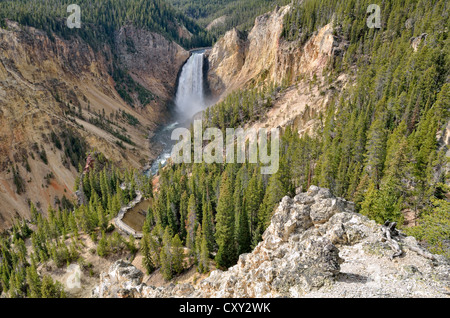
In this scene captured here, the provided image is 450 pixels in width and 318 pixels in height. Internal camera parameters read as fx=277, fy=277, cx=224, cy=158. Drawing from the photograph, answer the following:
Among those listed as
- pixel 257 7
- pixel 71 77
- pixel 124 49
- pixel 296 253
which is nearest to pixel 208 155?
pixel 296 253

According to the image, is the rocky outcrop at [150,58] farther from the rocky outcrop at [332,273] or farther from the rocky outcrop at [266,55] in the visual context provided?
the rocky outcrop at [332,273]

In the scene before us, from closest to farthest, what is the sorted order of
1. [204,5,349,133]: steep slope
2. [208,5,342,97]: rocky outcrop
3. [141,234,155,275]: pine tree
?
[141,234,155,275]: pine tree
[204,5,349,133]: steep slope
[208,5,342,97]: rocky outcrop

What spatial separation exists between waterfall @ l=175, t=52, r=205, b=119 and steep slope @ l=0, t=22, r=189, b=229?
29.8 ft

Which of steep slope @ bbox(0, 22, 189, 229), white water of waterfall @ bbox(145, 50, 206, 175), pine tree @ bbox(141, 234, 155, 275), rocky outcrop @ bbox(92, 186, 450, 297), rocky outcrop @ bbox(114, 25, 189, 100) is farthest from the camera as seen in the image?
rocky outcrop @ bbox(114, 25, 189, 100)

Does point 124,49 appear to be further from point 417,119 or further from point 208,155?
point 417,119

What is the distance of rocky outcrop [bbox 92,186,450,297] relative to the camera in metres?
14.2

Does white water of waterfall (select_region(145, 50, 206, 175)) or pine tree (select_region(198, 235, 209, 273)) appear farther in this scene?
white water of waterfall (select_region(145, 50, 206, 175))

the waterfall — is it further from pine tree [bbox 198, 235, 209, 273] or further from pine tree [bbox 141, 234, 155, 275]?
pine tree [bbox 198, 235, 209, 273]

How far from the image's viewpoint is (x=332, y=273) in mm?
14664

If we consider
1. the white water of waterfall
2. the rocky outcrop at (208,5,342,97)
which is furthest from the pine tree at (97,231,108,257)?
the white water of waterfall

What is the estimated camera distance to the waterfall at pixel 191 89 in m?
138

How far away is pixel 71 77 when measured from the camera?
355ft

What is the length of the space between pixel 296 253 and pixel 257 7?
20314 cm

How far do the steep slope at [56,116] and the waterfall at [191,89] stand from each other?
9097 millimetres
